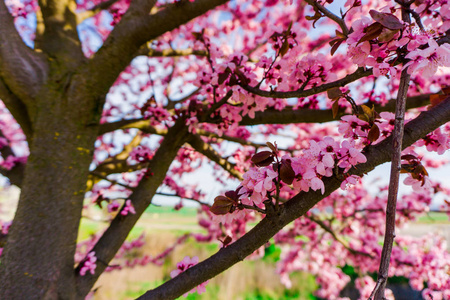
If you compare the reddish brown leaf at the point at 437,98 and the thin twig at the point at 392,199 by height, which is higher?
the reddish brown leaf at the point at 437,98

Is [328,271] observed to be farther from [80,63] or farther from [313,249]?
[80,63]

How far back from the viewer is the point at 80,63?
218cm

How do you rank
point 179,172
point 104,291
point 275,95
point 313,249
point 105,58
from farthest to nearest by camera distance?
1. point 104,291
2. point 313,249
3. point 179,172
4. point 105,58
5. point 275,95

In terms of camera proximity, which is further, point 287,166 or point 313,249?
point 313,249

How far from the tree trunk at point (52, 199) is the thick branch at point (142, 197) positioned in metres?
0.22

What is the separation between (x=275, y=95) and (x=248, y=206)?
603 millimetres

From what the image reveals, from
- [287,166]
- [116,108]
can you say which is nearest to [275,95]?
[287,166]

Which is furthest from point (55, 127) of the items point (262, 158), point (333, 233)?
point (333, 233)

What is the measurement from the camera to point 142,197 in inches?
91.7

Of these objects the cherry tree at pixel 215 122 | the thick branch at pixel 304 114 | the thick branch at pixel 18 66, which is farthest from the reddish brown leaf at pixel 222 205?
the thick branch at pixel 18 66

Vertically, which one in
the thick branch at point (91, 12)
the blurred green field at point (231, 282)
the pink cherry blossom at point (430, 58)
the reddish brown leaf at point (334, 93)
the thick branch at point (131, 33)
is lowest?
the blurred green field at point (231, 282)

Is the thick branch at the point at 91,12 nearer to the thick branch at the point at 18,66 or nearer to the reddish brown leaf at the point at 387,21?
the thick branch at the point at 18,66

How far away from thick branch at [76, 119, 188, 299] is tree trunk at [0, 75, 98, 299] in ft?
0.74

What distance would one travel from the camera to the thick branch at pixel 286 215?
1018 mm
